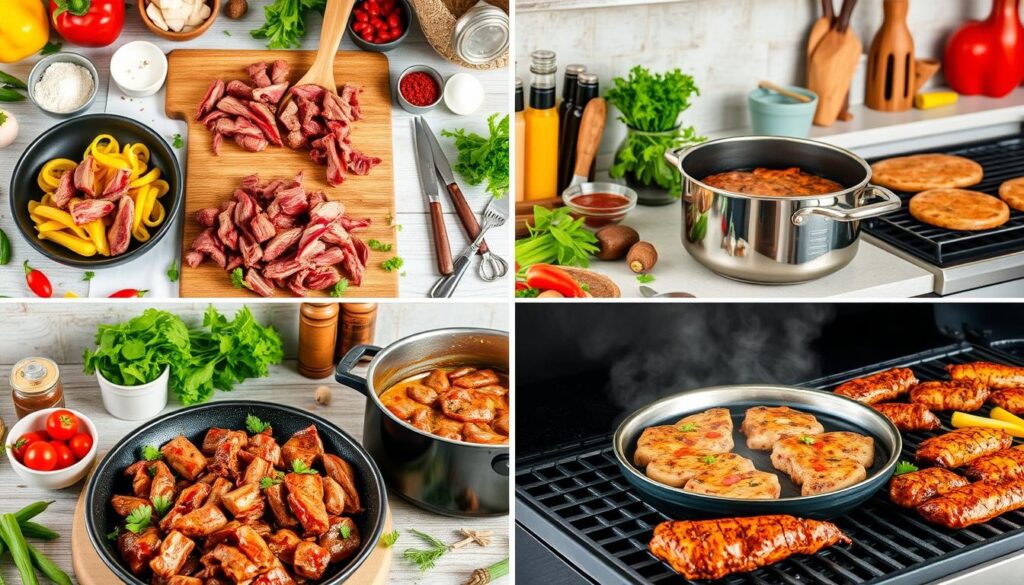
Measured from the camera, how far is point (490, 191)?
2.25 meters

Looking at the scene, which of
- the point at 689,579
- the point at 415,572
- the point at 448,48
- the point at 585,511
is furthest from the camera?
the point at 448,48

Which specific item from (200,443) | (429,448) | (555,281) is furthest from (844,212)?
(200,443)

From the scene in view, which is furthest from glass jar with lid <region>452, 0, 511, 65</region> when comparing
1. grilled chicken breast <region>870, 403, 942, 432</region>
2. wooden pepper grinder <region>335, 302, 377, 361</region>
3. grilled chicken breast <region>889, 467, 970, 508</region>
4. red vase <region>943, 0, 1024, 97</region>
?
red vase <region>943, 0, 1024, 97</region>

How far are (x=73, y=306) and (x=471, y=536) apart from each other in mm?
1074

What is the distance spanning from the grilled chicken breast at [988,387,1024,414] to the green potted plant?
0.86 metres

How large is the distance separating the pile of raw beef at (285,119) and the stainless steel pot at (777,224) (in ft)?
2.43

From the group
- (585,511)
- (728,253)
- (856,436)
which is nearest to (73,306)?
(585,511)

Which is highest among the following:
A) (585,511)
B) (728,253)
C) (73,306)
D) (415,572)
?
(728,253)

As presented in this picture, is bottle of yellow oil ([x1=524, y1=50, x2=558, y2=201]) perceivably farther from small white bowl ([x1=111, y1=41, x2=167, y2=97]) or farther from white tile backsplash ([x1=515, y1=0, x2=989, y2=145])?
small white bowl ([x1=111, y1=41, x2=167, y2=97])

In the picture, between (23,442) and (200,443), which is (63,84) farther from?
(200,443)

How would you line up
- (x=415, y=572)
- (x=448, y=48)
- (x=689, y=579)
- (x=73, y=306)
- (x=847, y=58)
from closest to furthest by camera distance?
(x=689, y=579) < (x=415, y=572) < (x=73, y=306) < (x=448, y=48) < (x=847, y=58)

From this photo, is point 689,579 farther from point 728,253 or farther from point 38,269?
point 38,269

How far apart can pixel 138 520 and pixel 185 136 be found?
1.03 m

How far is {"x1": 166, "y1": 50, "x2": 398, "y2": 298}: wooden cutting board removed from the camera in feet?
6.88
